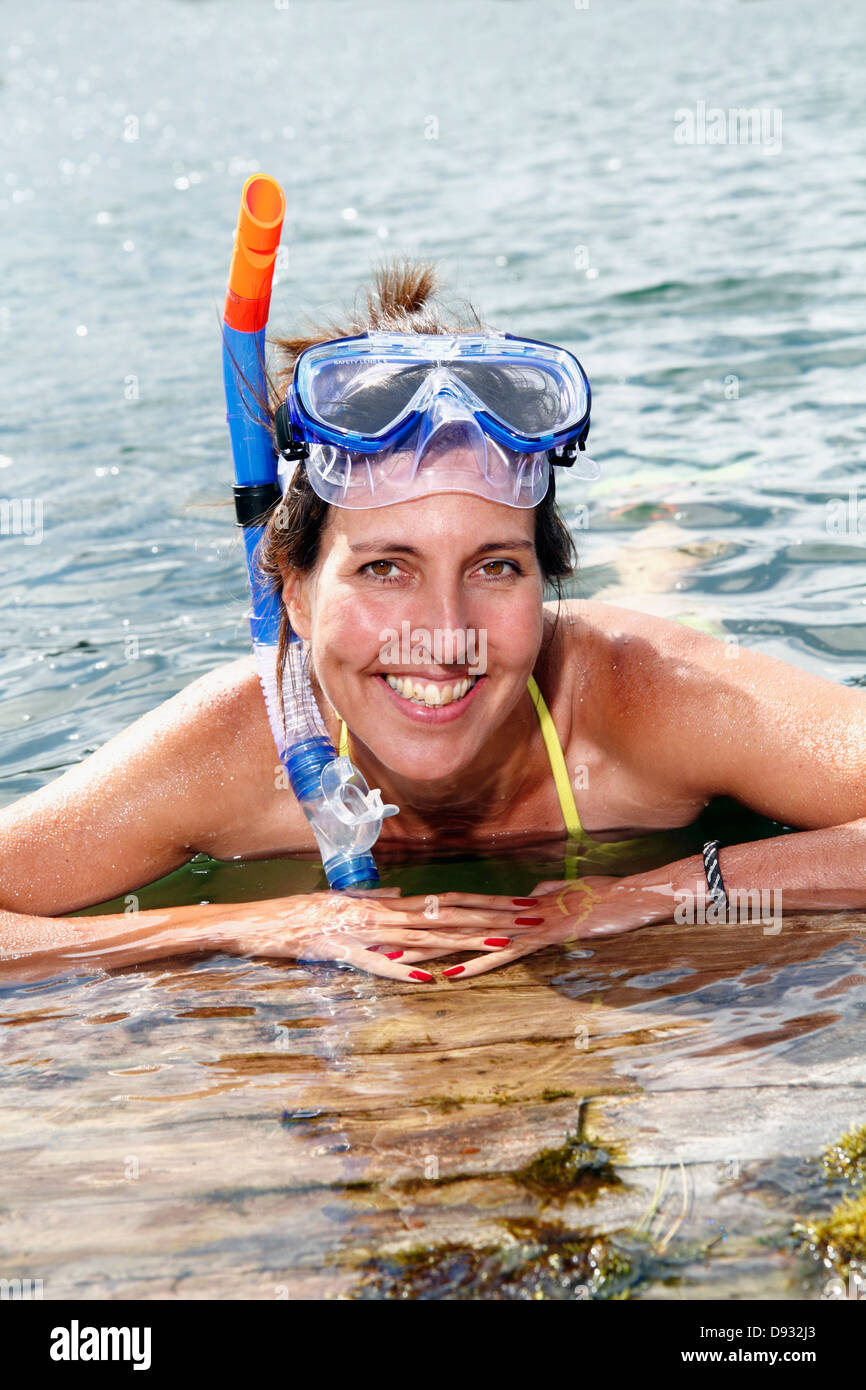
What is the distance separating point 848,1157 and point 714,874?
112 centimetres

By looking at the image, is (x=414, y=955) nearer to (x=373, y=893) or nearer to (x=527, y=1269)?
(x=373, y=893)

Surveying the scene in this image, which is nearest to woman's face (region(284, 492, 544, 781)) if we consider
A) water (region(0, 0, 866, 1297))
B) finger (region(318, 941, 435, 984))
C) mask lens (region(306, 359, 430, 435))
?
mask lens (region(306, 359, 430, 435))

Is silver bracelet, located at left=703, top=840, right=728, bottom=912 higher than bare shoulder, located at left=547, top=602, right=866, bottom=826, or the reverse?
bare shoulder, located at left=547, top=602, right=866, bottom=826

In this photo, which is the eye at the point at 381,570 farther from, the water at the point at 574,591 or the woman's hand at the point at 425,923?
the water at the point at 574,591

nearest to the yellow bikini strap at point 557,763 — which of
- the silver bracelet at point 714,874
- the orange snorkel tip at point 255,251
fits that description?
the silver bracelet at point 714,874

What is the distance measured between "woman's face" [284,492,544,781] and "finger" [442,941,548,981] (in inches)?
16.5

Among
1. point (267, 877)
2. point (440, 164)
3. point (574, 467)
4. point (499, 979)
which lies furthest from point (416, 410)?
point (440, 164)

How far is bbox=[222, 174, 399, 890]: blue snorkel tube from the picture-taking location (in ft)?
10.7

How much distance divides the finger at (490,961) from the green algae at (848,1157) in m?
0.96

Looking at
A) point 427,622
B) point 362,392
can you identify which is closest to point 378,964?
point 427,622

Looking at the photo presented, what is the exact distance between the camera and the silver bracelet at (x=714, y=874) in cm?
311

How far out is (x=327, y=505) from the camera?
308cm

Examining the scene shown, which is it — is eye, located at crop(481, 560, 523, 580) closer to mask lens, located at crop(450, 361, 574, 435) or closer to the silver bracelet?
mask lens, located at crop(450, 361, 574, 435)

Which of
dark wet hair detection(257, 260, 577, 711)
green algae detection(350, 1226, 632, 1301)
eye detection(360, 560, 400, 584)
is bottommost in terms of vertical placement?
green algae detection(350, 1226, 632, 1301)
